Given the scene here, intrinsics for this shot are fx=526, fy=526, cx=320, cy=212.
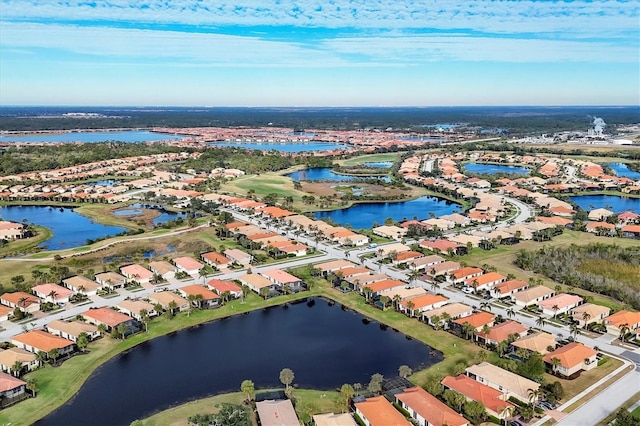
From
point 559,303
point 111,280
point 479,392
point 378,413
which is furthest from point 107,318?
point 559,303

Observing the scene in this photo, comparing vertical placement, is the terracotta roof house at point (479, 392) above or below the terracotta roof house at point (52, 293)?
below

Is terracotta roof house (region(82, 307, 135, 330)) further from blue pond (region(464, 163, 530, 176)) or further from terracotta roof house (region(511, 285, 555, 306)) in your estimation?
blue pond (region(464, 163, 530, 176))

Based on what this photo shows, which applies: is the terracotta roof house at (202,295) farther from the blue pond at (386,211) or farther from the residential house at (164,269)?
the blue pond at (386,211)

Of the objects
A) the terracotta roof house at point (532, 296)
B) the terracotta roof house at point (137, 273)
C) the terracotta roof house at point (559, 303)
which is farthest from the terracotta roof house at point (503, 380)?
the terracotta roof house at point (137, 273)

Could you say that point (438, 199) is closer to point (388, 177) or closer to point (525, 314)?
A: point (388, 177)

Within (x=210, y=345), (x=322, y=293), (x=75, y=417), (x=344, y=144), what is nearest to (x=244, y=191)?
(x=322, y=293)
